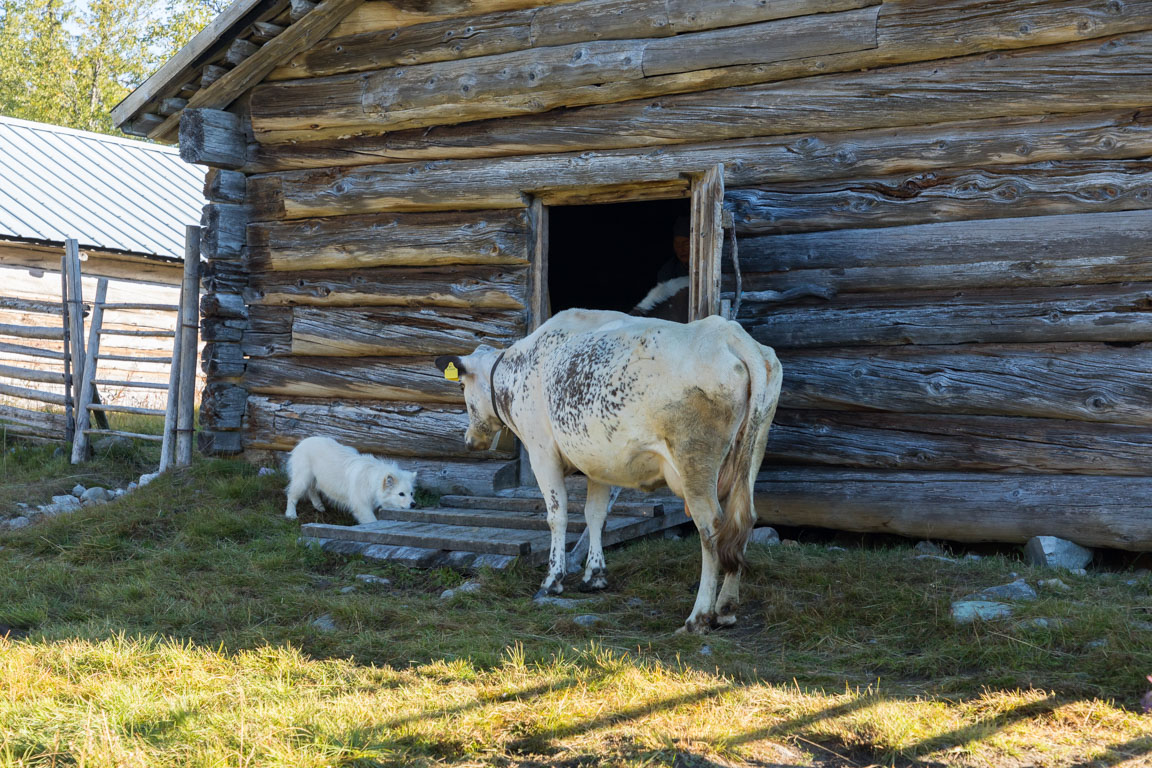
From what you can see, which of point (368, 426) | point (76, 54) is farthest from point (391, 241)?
point (76, 54)

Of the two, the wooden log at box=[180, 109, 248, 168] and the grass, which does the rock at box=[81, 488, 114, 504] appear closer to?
the grass

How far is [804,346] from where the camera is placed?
7.51 metres

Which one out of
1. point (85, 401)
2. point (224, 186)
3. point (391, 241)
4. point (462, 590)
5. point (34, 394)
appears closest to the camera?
point (462, 590)

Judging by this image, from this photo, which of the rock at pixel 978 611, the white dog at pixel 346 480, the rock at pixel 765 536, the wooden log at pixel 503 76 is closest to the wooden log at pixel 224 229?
the wooden log at pixel 503 76

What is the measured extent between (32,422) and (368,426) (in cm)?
554

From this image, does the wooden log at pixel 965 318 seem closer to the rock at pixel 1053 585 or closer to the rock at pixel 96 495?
the rock at pixel 1053 585

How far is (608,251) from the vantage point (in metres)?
13.3

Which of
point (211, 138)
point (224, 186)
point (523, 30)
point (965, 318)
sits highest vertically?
point (523, 30)

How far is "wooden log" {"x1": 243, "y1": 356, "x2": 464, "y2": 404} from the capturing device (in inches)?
353

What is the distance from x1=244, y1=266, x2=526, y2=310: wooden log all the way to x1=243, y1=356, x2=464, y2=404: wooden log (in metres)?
0.52

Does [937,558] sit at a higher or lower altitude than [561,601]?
higher

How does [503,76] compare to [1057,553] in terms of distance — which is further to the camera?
[503,76]

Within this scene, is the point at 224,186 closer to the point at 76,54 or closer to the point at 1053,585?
the point at 1053,585

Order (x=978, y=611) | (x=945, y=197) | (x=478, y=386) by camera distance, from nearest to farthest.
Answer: (x=978, y=611) < (x=945, y=197) < (x=478, y=386)
